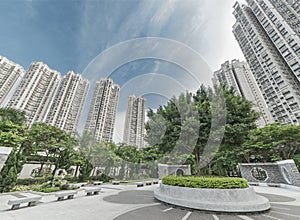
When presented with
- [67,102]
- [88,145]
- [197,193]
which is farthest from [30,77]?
[197,193]

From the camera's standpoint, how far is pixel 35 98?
160ft

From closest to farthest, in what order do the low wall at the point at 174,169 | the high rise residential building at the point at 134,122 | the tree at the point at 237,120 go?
the tree at the point at 237,120
the high rise residential building at the point at 134,122
the low wall at the point at 174,169

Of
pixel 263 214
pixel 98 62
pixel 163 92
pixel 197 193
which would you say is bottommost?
pixel 263 214

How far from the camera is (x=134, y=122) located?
17.6m

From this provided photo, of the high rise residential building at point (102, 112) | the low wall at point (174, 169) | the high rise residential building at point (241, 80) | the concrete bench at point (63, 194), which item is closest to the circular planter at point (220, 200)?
the concrete bench at point (63, 194)

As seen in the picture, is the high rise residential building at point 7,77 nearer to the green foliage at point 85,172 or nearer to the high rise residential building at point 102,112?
the high rise residential building at point 102,112

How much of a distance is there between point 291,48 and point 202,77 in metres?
48.2

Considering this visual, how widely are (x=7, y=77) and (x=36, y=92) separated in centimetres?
855

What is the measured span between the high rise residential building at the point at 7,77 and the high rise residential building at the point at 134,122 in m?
48.1

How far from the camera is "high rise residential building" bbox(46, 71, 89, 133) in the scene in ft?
163

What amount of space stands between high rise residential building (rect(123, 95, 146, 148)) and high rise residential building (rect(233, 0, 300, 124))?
133 feet

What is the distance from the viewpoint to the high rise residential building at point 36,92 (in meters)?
45.8

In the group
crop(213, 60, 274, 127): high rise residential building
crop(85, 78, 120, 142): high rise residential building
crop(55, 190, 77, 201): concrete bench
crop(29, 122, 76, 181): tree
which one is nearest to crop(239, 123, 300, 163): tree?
crop(55, 190, 77, 201): concrete bench

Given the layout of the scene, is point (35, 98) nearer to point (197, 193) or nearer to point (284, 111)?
point (197, 193)
